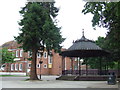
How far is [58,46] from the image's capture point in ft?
105

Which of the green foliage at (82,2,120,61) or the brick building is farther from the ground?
the green foliage at (82,2,120,61)

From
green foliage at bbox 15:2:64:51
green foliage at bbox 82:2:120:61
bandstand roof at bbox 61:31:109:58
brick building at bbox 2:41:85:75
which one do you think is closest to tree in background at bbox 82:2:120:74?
green foliage at bbox 82:2:120:61

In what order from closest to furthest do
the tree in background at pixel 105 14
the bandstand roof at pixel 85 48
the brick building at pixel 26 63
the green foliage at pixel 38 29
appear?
the tree in background at pixel 105 14 → the green foliage at pixel 38 29 → the bandstand roof at pixel 85 48 → the brick building at pixel 26 63

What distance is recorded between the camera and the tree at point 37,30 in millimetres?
29484

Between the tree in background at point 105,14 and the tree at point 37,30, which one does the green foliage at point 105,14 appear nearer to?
the tree in background at point 105,14

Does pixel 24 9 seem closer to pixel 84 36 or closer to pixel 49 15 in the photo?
pixel 49 15

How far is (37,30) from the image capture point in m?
29.8

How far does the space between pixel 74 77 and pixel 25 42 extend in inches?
326

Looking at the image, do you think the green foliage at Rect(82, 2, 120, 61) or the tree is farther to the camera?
the tree

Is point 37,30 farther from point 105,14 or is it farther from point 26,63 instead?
point 26,63

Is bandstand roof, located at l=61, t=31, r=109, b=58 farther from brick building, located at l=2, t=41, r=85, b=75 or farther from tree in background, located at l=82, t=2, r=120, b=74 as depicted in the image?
brick building, located at l=2, t=41, r=85, b=75

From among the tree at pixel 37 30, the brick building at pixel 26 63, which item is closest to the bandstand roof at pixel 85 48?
the tree at pixel 37 30

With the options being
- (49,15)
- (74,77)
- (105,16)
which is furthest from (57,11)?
(105,16)

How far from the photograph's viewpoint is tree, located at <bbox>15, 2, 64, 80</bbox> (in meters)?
29.5
